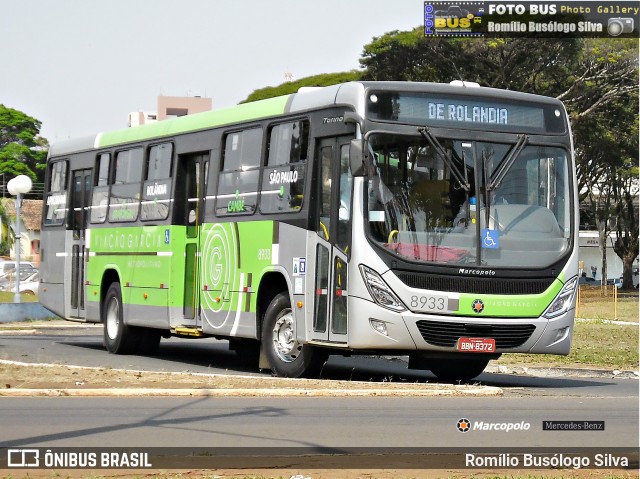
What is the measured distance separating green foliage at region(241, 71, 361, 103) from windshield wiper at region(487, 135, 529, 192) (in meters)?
37.8

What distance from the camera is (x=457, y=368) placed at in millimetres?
17203

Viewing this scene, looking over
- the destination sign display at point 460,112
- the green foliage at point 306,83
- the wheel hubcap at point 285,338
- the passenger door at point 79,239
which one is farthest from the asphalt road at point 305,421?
the green foliage at point 306,83

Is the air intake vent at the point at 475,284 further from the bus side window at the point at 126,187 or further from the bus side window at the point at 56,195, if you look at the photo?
the bus side window at the point at 56,195

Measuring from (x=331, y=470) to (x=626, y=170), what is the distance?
5172 cm

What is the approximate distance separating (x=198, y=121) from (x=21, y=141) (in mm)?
89069

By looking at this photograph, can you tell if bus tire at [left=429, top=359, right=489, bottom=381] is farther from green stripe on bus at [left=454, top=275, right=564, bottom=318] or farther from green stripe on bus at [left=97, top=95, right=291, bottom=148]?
green stripe on bus at [left=97, top=95, right=291, bottom=148]

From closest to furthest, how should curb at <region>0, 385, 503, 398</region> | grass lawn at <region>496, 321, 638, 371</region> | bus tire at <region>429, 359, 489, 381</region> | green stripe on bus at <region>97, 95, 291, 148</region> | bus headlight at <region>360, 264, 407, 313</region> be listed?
curb at <region>0, 385, 503, 398</region> → bus headlight at <region>360, 264, 407, 313</region> → bus tire at <region>429, 359, 489, 381</region> → green stripe on bus at <region>97, 95, 291, 148</region> → grass lawn at <region>496, 321, 638, 371</region>

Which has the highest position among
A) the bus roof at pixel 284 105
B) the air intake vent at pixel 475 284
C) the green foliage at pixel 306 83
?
the green foliage at pixel 306 83

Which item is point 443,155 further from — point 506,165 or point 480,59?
point 480,59

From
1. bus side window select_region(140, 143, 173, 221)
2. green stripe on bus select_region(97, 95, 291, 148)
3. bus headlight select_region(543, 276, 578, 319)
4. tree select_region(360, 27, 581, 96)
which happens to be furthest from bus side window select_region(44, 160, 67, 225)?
tree select_region(360, 27, 581, 96)

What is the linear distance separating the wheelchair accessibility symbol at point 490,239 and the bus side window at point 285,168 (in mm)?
2433

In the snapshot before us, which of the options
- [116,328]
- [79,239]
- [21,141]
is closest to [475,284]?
[116,328]

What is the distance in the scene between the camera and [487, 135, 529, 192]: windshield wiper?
50.1 feet

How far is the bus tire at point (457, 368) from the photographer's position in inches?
669
